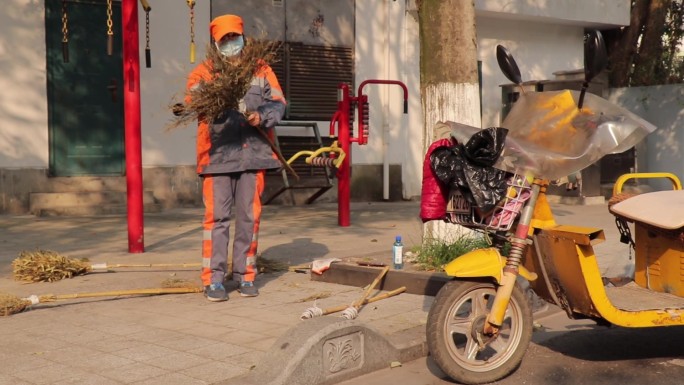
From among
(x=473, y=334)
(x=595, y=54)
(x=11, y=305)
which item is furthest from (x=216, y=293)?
(x=595, y=54)

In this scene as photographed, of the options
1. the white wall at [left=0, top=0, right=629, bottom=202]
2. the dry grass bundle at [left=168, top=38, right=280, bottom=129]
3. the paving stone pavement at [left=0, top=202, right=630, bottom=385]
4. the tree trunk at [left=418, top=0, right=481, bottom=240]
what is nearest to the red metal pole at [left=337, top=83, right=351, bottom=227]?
the paving stone pavement at [left=0, top=202, right=630, bottom=385]

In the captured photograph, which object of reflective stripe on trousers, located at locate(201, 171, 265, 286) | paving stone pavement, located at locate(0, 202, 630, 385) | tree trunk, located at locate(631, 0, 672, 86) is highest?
tree trunk, located at locate(631, 0, 672, 86)

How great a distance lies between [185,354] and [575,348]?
2.51 m

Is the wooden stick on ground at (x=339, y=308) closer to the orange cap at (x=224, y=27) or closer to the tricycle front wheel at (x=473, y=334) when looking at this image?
the tricycle front wheel at (x=473, y=334)

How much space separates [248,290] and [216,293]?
0.32 meters

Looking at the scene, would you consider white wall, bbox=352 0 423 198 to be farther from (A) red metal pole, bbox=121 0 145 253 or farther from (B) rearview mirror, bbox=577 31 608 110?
(B) rearview mirror, bbox=577 31 608 110

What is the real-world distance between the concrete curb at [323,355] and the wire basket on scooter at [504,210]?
88 centimetres

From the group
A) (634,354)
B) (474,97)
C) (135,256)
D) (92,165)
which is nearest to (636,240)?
(634,354)

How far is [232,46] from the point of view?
7.07m

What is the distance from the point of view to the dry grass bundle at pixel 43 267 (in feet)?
26.0

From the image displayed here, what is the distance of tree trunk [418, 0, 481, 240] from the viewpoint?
27.7ft

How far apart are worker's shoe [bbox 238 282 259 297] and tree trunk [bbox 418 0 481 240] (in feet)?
5.96

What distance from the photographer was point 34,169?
13.5m

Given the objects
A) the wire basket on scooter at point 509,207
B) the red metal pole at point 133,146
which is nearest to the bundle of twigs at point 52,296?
the red metal pole at point 133,146
